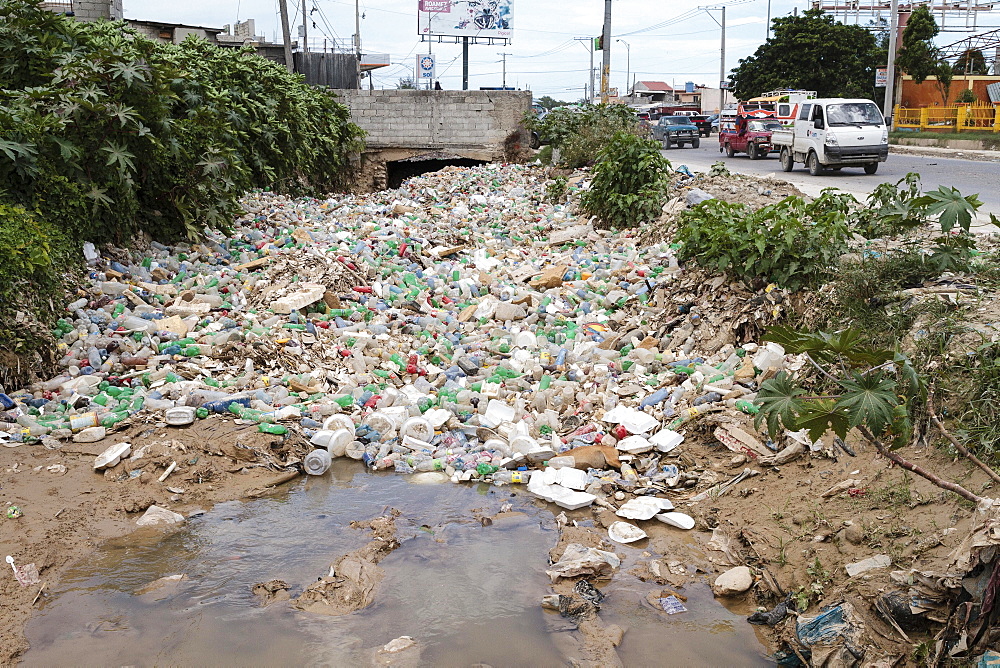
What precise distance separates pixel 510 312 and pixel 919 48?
94.3ft

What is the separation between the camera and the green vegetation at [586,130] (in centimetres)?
1356

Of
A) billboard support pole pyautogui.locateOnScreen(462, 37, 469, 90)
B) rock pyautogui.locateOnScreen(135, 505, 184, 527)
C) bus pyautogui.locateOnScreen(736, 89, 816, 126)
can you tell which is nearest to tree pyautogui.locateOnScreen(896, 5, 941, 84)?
bus pyautogui.locateOnScreen(736, 89, 816, 126)

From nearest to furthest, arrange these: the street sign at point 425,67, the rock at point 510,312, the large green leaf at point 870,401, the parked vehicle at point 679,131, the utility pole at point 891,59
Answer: the large green leaf at point 870,401
the rock at point 510,312
the utility pole at point 891,59
the parked vehicle at point 679,131
the street sign at point 425,67

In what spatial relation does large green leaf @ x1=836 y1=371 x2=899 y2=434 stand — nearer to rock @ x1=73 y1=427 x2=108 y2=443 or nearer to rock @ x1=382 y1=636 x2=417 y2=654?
rock @ x1=382 y1=636 x2=417 y2=654

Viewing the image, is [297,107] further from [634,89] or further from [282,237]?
[634,89]

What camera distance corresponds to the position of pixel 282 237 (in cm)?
901

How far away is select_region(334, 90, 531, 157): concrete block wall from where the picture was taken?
1755 centimetres

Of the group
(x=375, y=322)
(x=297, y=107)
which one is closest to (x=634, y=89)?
(x=297, y=107)

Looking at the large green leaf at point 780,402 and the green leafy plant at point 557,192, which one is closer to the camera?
the large green leaf at point 780,402

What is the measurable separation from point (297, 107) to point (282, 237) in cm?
474

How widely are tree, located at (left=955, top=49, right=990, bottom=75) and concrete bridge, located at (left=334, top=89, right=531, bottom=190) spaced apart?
2527 centimetres

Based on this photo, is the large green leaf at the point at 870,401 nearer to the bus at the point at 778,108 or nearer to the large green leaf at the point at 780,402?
the large green leaf at the point at 780,402

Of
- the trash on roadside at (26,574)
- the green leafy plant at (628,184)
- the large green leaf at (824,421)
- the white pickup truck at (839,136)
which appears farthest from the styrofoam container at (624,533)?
the white pickup truck at (839,136)

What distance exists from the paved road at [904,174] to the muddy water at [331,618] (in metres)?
6.71
